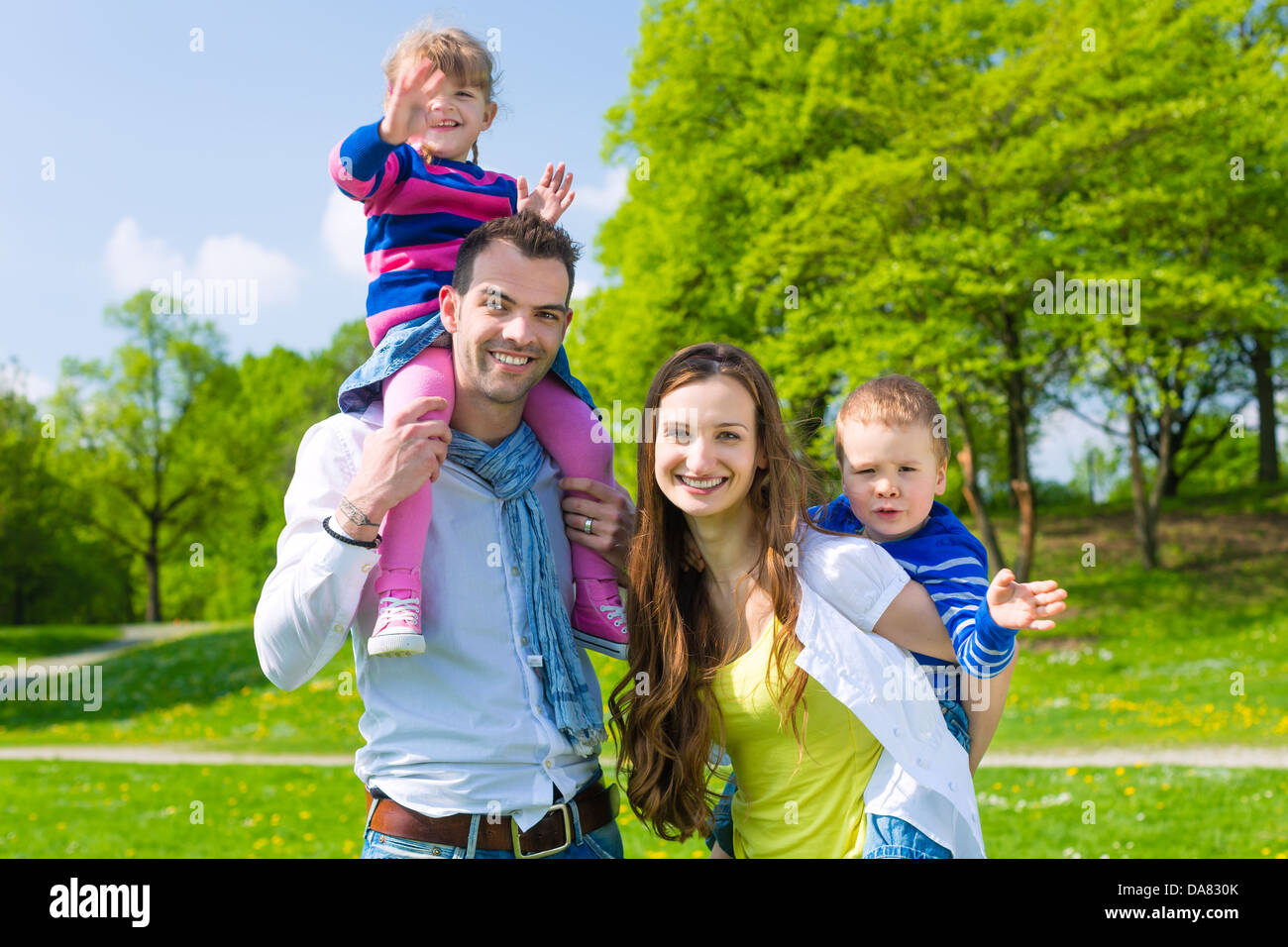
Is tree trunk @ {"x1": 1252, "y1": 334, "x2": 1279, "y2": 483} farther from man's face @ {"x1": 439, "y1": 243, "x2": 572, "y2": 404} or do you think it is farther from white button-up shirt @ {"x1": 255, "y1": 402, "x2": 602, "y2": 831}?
white button-up shirt @ {"x1": 255, "y1": 402, "x2": 602, "y2": 831}

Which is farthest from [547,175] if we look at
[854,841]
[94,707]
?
[94,707]

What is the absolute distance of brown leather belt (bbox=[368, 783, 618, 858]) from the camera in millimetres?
2584

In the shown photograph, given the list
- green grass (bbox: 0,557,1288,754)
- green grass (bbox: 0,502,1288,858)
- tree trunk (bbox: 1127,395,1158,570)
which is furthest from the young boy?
tree trunk (bbox: 1127,395,1158,570)

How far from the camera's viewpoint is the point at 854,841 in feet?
8.81

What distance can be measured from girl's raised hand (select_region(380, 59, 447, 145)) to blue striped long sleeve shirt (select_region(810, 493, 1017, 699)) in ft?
5.35

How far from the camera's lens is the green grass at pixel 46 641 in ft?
73.3

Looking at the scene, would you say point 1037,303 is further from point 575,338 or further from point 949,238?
point 575,338

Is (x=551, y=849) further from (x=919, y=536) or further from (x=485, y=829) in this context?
(x=919, y=536)

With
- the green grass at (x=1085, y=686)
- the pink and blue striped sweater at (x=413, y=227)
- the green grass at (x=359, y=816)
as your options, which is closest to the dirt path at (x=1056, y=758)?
the green grass at (x=1085, y=686)

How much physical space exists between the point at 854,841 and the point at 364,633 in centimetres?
141

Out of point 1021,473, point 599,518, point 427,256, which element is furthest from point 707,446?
point 1021,473

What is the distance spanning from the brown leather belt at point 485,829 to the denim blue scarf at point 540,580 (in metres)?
0.20

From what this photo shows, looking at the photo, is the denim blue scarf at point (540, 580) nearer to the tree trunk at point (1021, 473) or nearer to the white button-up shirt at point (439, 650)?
the white button-up shirt at point (439, 650)

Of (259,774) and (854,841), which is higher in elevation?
(854,841)
